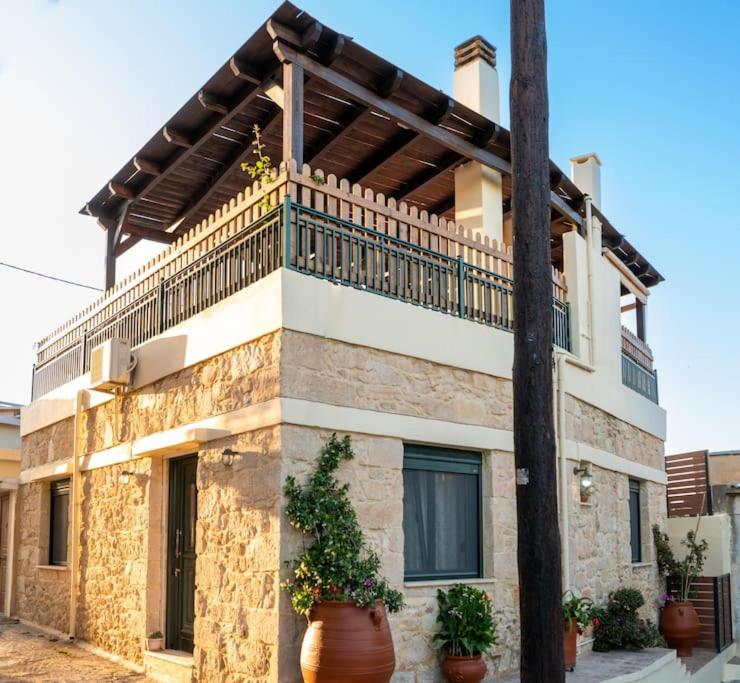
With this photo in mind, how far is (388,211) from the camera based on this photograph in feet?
29.7

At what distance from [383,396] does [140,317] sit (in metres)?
3.65

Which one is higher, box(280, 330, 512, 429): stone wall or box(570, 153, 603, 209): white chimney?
box(570, 153, 603, 209): white chimney

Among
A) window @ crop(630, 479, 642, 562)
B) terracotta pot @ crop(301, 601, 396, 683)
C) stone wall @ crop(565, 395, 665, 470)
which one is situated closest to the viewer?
terracotta pot @ crop(301, 601, 396, 683)

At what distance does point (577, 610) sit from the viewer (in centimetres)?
992

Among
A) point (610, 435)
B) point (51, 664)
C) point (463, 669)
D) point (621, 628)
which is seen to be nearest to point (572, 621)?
point (621, 628)

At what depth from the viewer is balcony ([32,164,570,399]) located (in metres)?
8.23

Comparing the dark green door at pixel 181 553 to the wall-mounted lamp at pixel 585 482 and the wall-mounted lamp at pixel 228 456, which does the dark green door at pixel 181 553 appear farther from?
the wall-mounted lamp at pixel 585 482

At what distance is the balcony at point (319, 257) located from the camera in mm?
8227

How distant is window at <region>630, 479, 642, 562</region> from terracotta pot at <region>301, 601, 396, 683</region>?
731 cm

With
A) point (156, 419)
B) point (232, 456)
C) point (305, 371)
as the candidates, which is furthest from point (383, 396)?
point (156, 419)

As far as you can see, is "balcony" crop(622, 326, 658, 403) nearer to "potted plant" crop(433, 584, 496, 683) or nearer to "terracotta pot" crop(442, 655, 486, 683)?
"potted plant" crop(433, 584, 496, 683)

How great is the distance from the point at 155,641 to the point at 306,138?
6.00 meters

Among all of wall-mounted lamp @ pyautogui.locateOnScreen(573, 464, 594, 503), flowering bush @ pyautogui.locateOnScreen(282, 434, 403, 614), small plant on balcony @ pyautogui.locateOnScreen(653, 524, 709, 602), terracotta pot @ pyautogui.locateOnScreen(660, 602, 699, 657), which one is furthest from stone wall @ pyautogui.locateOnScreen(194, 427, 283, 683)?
small plant on balcony @ pyautogui.locateOnScreen(653, 524, 709, 602)

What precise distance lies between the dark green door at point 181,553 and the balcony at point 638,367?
7.09 meters
